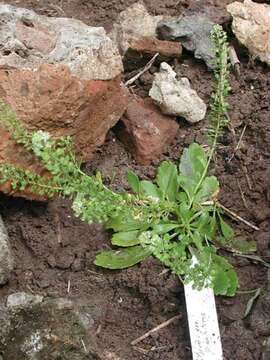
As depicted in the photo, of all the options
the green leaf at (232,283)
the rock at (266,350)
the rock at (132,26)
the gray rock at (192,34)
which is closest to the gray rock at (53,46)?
the rock at (132,26)

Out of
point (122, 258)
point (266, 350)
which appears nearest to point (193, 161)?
point (122, 258)

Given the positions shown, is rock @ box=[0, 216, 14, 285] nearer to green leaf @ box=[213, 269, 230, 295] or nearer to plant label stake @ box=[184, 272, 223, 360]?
plant label stake @ box=[184, 272, 223, 360]

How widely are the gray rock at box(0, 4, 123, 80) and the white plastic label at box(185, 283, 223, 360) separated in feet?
3.26

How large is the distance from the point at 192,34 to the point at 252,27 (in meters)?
0.29

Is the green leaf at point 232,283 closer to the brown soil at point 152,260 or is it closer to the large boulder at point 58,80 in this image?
the brown soil at point 152,260

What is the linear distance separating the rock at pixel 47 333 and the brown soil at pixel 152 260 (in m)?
0.16

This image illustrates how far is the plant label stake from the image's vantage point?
287 cm

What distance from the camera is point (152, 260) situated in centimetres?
317

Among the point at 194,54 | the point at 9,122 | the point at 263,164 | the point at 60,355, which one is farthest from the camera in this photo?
the point at 194,54

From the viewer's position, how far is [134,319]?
3041 millimetres

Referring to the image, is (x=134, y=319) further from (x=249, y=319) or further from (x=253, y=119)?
(x=253, y=119)

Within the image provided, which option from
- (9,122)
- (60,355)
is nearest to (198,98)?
(9,122)

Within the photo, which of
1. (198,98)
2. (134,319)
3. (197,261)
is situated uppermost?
(198,98)

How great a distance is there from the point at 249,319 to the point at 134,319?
0.44m
